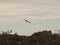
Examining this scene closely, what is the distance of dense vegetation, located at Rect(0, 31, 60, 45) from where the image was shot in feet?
173

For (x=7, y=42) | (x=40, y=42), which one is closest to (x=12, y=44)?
(x=7, y=42)

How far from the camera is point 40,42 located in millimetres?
53406

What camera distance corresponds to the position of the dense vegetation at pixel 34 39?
5261 centimetres

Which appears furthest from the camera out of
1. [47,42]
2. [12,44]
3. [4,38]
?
[4,38]

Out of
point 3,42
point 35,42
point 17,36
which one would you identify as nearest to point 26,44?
point 35,42

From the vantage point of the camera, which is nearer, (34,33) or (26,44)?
(26,44)

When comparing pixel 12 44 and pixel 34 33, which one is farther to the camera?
pixel 34 33

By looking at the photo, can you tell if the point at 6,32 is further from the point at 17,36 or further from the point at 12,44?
the point at 12,44

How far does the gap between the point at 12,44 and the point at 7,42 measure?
100 cm

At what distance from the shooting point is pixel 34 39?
5525cm

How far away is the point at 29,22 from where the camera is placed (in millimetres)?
56500

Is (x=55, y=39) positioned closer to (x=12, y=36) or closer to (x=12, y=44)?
(x=12, y=44)

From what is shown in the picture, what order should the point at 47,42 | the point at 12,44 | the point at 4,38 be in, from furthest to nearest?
the point at 4,38 < the point at 12,44 < the point at 47,42

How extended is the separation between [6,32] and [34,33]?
4.56 metres
